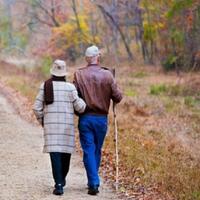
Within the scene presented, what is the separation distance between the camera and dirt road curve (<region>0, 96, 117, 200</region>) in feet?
28.5

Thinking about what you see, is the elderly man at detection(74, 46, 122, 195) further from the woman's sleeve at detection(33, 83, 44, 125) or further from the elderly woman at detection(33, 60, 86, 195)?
the woman's sleeve at detection(33, 83, 44, 125)

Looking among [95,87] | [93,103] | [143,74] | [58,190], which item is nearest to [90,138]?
[93,103]

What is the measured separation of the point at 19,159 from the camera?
38.7 feet

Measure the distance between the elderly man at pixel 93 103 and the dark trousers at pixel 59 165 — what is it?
28 centimetres

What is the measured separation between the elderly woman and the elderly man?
0.16 meters

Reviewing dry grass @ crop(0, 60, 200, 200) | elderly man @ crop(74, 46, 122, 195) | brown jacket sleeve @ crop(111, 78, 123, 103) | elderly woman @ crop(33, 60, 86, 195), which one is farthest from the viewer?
dry grass @ crop(0, 60, 200, 200)

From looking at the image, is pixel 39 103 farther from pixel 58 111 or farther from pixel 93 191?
pixel 93 191

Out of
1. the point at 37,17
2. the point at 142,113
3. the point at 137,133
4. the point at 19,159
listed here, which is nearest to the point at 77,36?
the point at 37,17

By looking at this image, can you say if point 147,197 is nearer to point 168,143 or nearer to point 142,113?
point 168,143

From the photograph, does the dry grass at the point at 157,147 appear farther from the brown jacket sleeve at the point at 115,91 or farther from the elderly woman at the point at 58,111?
the brown jacket sleeve at the point at 115,91

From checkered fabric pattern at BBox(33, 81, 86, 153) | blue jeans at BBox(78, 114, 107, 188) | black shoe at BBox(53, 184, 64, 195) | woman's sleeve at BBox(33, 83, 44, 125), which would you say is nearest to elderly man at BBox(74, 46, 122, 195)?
blue jeans at BBox(78, 114, 107, 188)

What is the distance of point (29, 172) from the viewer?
10.4 metres

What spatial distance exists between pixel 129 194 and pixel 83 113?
4.56 feet

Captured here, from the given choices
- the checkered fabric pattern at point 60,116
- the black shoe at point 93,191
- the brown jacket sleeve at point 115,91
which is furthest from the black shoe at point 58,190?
the brown jacket sleeve at point 115,91
